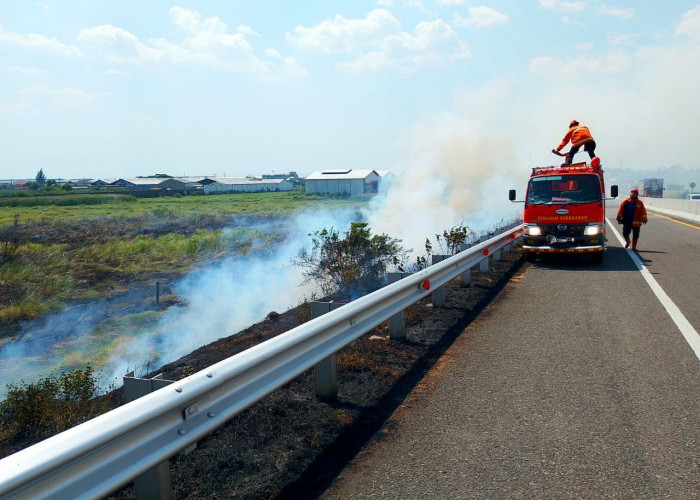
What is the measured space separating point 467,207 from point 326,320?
30.6 metres

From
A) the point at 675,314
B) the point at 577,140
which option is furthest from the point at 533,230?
the point at 675,314

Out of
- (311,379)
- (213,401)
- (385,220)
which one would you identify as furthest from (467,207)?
(213,401)

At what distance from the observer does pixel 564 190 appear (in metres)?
14.9

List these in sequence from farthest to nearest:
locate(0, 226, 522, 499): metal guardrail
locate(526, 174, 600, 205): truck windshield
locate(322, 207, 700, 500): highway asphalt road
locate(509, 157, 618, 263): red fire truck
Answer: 1. locate(526, 174, 600, 205): truck windshield
2. locate(509, 157, 618, 263): red fire truck
3. locate(322, 207, 700, 500): highway asphalt road
4. locate(0, 226, 522, 499): metal guardrail

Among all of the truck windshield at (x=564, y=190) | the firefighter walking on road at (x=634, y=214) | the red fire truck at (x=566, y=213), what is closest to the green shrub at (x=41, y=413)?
the red fire truck at (x=566, y=213)

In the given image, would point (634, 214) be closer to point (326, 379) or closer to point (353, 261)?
point (353, 261)

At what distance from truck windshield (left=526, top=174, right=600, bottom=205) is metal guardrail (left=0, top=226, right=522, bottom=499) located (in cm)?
1081

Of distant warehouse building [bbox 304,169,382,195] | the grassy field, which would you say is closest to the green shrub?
the grassy field

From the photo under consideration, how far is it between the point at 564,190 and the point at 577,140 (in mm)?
2259

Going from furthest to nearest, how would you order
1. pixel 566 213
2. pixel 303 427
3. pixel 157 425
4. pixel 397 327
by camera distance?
pixel 566 213 < pixel 397 327 < pixel 303 427 < pixel 157 425

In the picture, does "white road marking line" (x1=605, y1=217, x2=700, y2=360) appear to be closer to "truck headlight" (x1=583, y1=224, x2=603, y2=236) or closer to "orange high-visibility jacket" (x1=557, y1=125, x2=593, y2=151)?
"truck headlight" (x1=583, y1=224, x2=603, y2=236)

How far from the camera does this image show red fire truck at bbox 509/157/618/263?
14.1 m

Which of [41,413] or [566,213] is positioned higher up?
[566,213]

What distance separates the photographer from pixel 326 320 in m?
4.93
